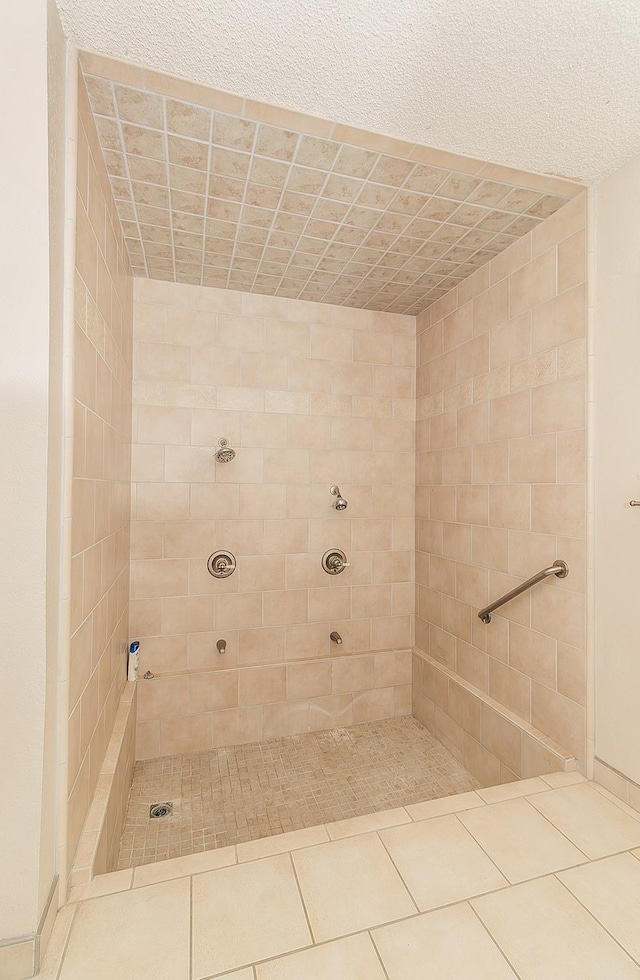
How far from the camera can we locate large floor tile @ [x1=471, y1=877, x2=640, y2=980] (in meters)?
0.92

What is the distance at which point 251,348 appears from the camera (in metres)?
2.38

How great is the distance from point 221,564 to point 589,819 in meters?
1.72

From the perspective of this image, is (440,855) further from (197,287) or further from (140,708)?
(197,287)

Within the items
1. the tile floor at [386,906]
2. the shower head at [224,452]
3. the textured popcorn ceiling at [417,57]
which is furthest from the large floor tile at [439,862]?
the textured popcorn ceiling at [417,57]

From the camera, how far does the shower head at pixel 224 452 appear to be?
223 cm

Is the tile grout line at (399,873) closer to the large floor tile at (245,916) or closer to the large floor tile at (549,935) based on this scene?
the large floor tile at (549,935)

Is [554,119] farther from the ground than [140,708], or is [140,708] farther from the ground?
[554,119]

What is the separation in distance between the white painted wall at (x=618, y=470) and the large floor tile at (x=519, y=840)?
0.33 metres

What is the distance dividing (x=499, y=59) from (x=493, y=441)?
129 cm

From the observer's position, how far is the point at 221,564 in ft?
7.51

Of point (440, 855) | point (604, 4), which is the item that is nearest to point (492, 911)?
point (440, 855)

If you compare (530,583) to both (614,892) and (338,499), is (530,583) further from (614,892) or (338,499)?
(338,499)

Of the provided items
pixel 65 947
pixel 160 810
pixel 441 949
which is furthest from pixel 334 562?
pixel 65 947

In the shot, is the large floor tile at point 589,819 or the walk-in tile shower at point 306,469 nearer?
the large floor tile at point 589,819
